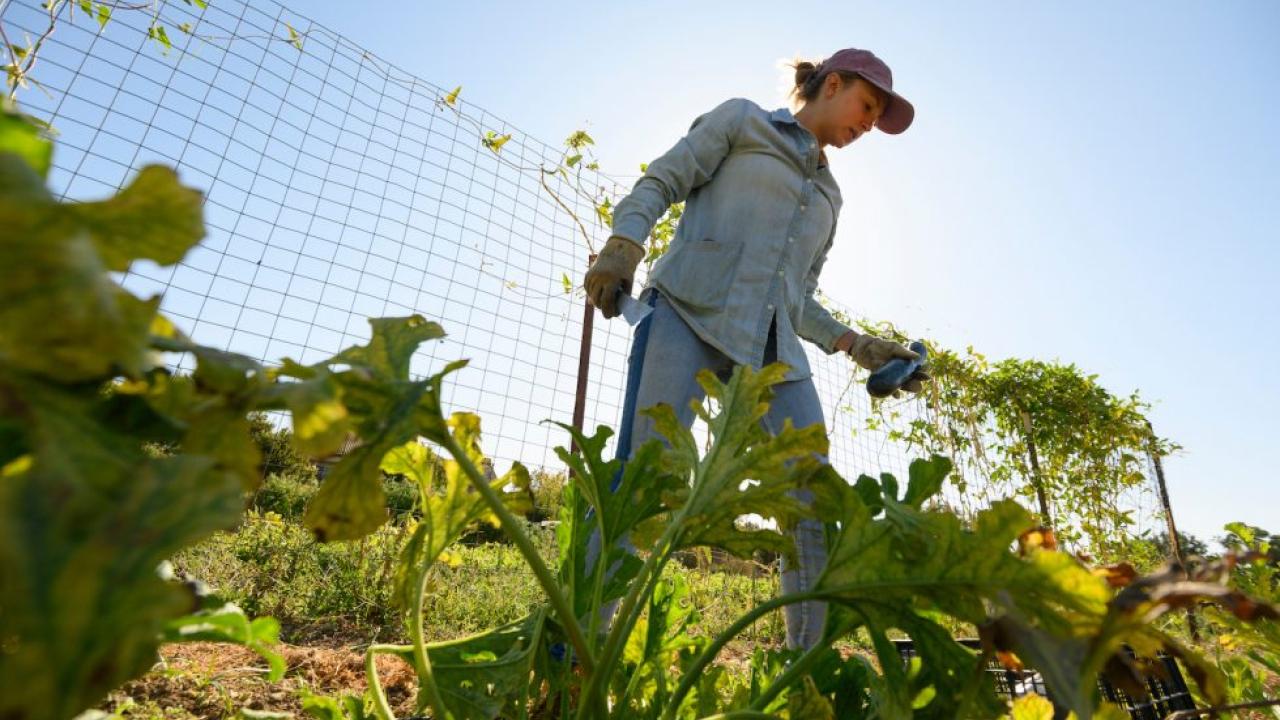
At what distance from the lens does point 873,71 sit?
2631 millimetres

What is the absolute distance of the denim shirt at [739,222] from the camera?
2.22 metres

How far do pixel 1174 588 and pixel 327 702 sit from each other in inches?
33.8

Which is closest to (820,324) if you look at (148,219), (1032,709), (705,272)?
(705,272)

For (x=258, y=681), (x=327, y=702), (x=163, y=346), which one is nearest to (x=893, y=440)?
(x=258, y=681)

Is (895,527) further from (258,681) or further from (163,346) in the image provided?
(258,681)

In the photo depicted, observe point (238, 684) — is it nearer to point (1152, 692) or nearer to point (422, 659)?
point (422, 659)

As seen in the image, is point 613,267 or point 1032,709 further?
point 613,267

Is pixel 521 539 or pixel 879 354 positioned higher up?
pixel 879 354

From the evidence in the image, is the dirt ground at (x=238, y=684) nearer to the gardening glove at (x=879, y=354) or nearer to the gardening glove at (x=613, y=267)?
the gardening glove at (x=613, y=267)

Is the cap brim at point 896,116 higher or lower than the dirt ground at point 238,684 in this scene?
higher

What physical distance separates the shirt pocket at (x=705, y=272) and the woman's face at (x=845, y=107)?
732 millimetres

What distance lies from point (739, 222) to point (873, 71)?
88cm

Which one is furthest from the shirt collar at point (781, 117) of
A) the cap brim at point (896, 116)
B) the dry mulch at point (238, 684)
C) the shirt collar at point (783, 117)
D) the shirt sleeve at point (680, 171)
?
the dry mulch at point (238, 684)

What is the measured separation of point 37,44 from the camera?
245 centimetres
